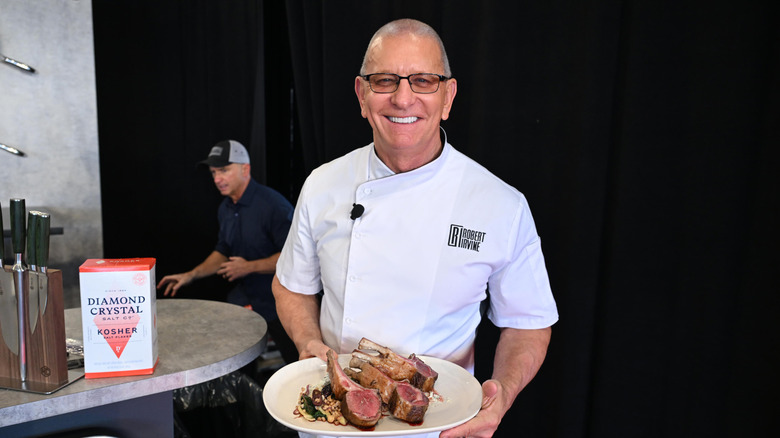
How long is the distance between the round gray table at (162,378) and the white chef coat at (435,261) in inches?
13.1

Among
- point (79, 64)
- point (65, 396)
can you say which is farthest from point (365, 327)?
point (79, 64)

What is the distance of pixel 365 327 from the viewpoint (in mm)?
1330

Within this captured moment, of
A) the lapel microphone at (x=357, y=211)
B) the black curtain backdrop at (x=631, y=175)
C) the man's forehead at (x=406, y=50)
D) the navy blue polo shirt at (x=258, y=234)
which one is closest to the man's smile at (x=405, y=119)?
the man's forehead at (x=406, y=50)

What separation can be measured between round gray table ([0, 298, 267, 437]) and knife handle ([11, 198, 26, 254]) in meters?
0.31

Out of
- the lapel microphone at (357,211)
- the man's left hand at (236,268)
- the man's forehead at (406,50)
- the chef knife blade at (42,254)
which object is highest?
the man's forehead at (406,50)

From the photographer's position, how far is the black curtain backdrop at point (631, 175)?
1.37 meters

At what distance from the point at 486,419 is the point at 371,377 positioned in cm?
25

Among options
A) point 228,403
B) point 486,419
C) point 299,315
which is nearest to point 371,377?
point 486,419

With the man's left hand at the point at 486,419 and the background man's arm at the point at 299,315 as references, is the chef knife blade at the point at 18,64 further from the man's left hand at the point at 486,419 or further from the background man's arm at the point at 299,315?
the man's left hand at the point at 486,419

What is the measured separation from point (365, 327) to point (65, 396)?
25.4 inches

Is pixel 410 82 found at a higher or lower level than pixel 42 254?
higher

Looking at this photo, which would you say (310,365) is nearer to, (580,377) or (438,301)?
(438,301)

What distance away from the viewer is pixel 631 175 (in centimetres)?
159

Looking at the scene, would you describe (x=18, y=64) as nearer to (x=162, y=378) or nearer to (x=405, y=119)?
(x=162, y=378)
